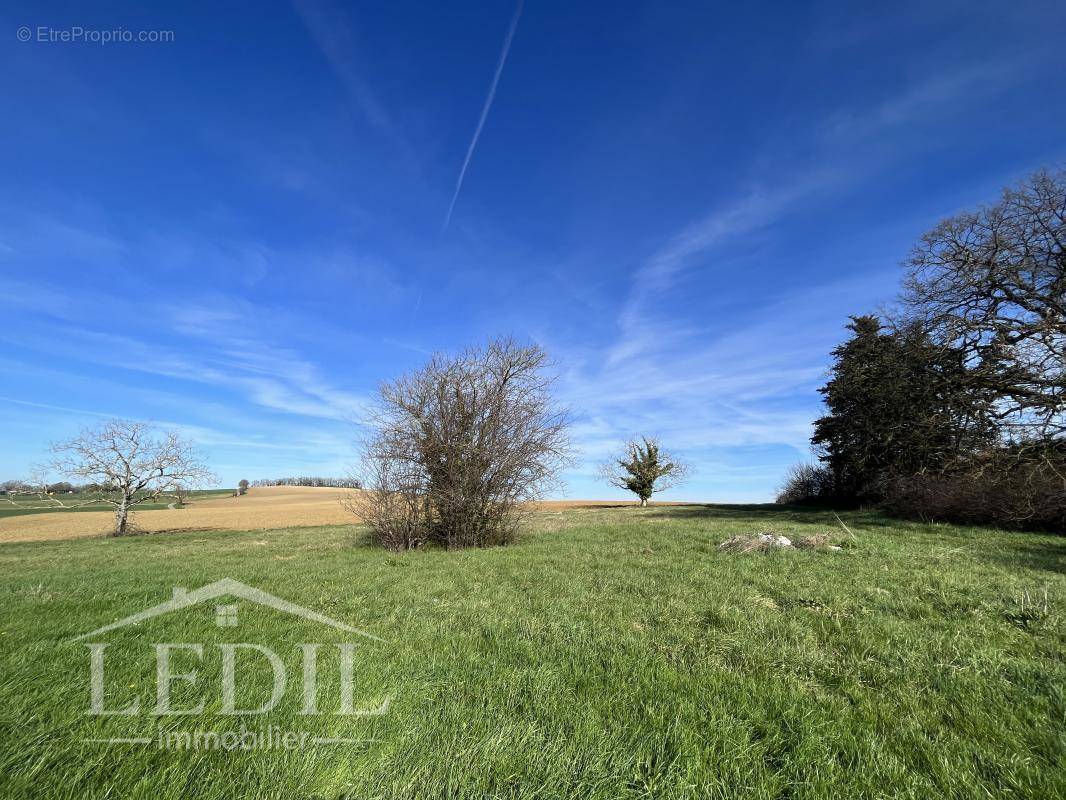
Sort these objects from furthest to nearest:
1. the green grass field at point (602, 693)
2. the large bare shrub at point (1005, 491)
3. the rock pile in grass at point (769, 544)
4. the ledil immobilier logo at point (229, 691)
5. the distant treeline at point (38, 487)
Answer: the distant treeline at point (38, 487)
the large bare shrub at point (1005, 491)
the rock pile in grass at point (769, 544)
the ledil immobilier logo at point (229, 691)
the green grass field at point (602, 693)

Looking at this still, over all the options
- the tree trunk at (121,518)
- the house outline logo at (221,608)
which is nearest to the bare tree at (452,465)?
the house outline logo at (221,608)

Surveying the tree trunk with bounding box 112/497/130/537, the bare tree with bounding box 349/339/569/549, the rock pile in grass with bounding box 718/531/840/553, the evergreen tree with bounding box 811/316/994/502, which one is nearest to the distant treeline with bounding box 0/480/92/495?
the tree trunk with bounding box 112/497/130/537

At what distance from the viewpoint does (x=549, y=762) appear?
8.07 ft

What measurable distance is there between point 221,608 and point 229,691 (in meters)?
2.87

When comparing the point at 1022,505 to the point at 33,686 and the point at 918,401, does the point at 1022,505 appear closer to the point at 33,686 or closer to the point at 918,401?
the point at 918,401

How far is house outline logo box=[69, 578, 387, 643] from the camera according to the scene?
456 cm

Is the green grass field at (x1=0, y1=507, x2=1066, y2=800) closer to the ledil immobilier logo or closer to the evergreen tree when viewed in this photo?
the ledil immobilier logo

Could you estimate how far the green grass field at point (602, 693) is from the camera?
2.29 m

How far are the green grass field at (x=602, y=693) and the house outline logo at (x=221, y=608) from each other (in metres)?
0.18

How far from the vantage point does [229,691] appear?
299 centimetres

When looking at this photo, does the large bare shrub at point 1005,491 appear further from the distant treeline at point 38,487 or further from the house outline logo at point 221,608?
the distant treeline at point 38,487

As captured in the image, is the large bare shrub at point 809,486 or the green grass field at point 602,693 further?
the large bare shrub at point 809,486

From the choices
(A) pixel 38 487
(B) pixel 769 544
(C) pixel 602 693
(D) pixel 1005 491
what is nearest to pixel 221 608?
(C) pixel 602 693

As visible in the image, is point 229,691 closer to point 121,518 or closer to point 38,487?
point 121,518
